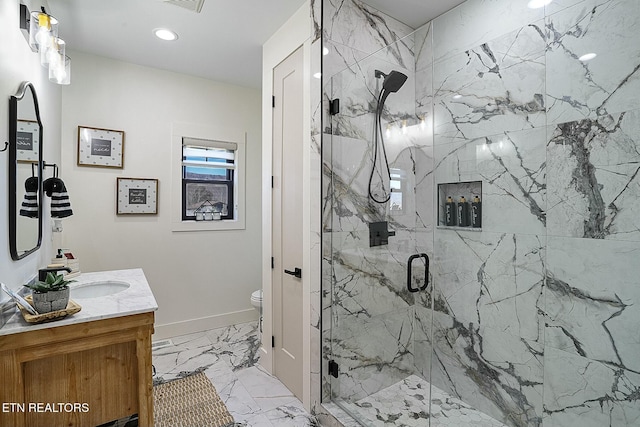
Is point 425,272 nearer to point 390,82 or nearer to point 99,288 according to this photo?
point 390,82

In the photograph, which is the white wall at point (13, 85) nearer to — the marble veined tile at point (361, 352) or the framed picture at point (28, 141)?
the framed picture at point (28, 141)

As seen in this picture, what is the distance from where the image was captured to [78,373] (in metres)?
1.55

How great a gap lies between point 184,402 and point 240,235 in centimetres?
183

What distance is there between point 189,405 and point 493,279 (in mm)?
2156

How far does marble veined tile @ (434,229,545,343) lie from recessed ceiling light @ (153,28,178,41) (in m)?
2.53

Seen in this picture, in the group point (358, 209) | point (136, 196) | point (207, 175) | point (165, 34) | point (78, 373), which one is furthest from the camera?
point (207, 175)

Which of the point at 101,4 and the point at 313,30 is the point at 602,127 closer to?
the point at 313,30

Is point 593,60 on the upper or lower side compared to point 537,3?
lower

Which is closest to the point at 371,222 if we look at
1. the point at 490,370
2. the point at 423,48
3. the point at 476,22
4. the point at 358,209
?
the point at 358,209

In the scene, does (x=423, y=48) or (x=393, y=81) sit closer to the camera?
(x=393, y=81)

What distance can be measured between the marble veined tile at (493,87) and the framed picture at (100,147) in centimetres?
280

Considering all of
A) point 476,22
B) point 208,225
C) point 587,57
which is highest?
point 476,22

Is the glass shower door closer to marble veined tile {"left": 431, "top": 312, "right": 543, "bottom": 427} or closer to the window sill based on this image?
marble veined tile {"left": 431, "top": 312, "right": 543, "bottom": 427}

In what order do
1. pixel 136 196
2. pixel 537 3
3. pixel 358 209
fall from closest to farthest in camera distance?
pixel 537 3 → pixel 358 209 → pixel 136 196
